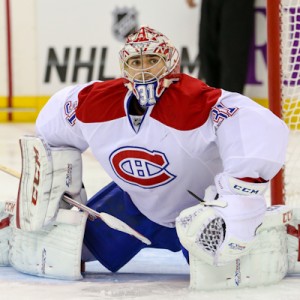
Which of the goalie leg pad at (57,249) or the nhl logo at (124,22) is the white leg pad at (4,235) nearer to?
→ the goalie leg pad at (57,249)

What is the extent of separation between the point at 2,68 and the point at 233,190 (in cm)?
476

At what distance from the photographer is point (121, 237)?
9.19 feet

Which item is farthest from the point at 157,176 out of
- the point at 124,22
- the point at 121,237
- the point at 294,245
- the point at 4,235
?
the point at 124,22

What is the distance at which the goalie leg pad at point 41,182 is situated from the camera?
2697 mm

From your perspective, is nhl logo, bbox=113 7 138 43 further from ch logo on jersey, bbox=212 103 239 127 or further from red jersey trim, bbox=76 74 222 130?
ch logo on jersey, bbox=212 103 239 127

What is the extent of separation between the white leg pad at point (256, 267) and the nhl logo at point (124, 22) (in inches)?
168

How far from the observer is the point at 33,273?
8.97 ft

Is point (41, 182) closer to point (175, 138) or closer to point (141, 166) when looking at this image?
point (141, 166)

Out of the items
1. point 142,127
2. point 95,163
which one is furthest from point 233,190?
point 95,163

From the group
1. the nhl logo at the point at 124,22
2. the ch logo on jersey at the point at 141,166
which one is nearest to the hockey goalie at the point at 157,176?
the ch logo on jersey at the point at 141,166

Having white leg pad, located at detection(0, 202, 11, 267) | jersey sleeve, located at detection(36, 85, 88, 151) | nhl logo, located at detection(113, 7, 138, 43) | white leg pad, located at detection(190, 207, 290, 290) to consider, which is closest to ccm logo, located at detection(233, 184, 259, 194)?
white leg pad, located at detection(190, 207, 290, 290)

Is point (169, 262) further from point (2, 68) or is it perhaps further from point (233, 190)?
point (2, 68)

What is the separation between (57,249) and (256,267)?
1.72ft

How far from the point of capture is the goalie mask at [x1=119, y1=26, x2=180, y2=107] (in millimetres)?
2553
